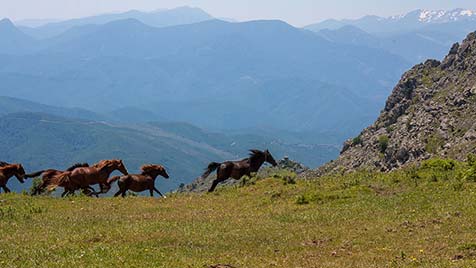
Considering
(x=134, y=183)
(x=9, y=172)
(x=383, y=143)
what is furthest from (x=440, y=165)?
(x=383, y=143)

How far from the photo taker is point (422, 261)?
1466 centimetres

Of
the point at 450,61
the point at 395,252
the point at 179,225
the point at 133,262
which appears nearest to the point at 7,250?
the point at 133,262

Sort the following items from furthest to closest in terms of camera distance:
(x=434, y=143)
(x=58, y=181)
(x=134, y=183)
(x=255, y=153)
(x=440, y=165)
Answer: (x=434, y=143) < (x=255, y=153) < (x=134, y=183) < (x=58, y=181) < (x=440, y=165)

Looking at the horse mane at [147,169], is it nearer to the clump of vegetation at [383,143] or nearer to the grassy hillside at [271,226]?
the grassy hillside at [271,226]

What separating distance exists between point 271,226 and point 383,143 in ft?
339

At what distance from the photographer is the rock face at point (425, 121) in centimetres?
10025

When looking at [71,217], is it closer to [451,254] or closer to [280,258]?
[280,258]

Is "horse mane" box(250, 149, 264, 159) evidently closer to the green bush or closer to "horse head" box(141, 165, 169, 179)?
"horse head" box(141, 165, 169, 179)

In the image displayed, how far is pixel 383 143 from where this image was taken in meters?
121

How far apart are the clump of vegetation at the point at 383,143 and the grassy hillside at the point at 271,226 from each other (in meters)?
90.1

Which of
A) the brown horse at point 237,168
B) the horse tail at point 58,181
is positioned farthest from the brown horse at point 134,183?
the brown horse at point 237,168

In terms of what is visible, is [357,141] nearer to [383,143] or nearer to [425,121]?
[383,143]

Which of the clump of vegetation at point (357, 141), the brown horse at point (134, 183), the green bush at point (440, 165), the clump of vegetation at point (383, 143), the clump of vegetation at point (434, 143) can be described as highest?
the green bush at point (440, 165)

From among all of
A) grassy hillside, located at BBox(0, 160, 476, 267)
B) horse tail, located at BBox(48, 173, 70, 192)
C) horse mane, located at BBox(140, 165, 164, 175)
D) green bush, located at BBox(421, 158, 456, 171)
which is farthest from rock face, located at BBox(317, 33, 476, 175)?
horse tail, located at BBox(48, 173, 70, 192)
